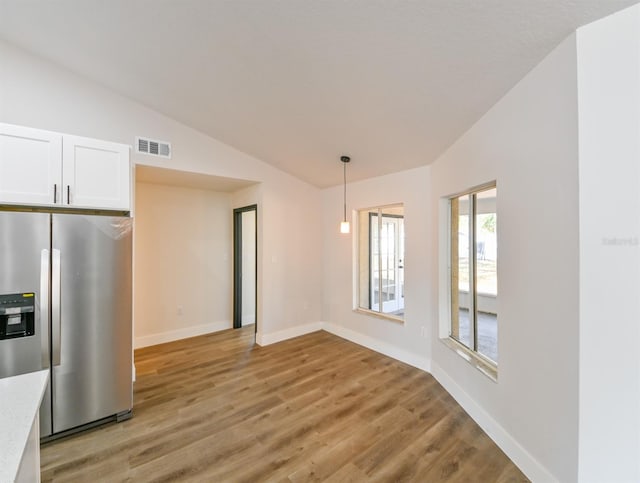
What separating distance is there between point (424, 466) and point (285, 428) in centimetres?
112

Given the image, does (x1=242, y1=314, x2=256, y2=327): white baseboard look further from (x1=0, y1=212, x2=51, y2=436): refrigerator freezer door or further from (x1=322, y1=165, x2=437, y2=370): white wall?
(x1=0, y1=212, x2=51, y2=436): refrigerator freezer door

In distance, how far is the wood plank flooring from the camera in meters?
1.97

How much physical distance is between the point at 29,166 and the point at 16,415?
6.63ft

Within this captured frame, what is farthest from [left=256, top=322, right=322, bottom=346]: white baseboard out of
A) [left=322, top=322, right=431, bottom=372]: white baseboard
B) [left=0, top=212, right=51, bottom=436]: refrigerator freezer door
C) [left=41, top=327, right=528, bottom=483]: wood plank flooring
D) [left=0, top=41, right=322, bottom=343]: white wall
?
[left=0, top=212, right=51, bottom=436]: refrigerator freezer door

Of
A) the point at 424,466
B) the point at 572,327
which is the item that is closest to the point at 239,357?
the point at 424,466

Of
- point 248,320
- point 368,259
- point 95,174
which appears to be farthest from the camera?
point 248,320

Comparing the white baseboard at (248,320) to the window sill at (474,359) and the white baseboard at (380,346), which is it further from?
the window sill at (474,359)

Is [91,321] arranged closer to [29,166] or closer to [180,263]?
[29,166]

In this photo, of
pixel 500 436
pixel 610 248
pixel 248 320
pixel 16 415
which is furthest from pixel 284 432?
pixel 248 320

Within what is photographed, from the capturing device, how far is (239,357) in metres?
3.90

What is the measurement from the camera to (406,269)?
3811 millimetres

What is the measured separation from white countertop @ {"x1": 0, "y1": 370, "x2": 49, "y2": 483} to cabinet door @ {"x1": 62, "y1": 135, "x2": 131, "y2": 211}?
159 cm

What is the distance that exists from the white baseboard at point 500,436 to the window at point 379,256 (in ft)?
5.53

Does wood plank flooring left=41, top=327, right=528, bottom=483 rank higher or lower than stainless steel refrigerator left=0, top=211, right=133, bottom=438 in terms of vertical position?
lower
